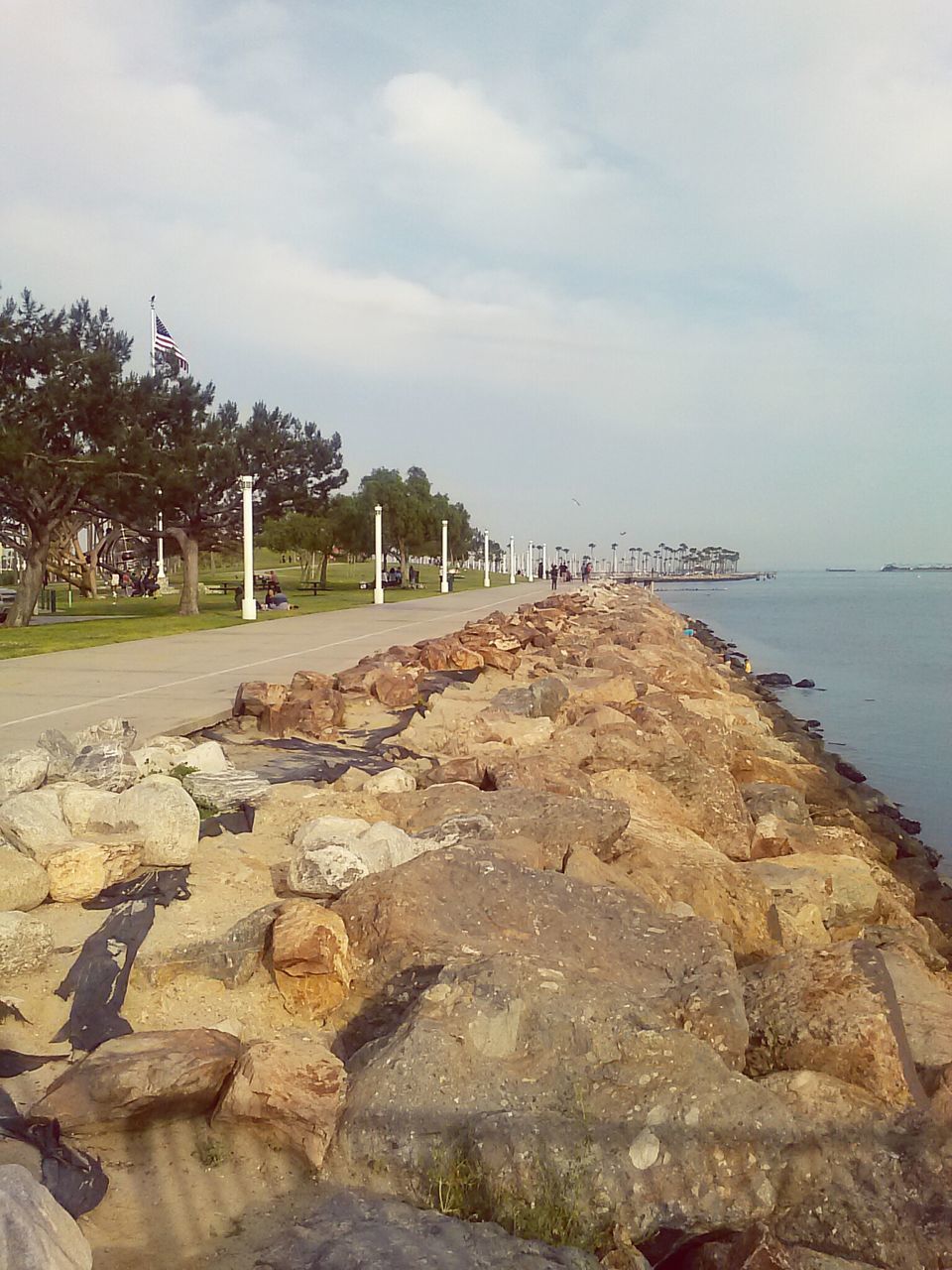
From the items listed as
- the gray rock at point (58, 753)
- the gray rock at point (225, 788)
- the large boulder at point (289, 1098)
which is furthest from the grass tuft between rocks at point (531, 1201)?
the gray rock at point (58, 753)

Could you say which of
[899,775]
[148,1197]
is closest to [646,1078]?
[148,1197]

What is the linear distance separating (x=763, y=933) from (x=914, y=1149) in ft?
7.28

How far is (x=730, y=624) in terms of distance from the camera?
63094 millimetres

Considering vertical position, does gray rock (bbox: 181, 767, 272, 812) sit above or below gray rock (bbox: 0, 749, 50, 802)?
below

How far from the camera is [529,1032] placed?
3619mm

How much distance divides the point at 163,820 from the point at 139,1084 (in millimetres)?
2245

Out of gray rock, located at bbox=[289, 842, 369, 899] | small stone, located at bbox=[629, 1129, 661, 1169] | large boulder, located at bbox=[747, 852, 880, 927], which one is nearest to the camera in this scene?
small stone, located at bbox=[629, 1129, 661, 1169]

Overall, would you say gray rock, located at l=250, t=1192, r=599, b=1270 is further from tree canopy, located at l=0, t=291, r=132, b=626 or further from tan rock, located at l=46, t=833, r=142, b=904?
tree canopy, located at l=0, t=291, r=132, b=626

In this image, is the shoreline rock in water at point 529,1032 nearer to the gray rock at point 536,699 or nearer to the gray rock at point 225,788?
the gray rock at point 225,788

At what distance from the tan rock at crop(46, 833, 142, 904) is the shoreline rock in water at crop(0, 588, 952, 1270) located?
0.13 ft

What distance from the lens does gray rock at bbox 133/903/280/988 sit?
14.2 ft

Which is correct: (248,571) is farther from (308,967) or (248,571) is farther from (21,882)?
(308,967)

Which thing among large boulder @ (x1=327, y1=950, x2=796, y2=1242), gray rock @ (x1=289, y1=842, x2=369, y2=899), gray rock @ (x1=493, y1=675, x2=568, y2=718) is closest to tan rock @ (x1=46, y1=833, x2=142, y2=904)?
gray rock @ (x1=289, y1=842, x2=369, y2=899)

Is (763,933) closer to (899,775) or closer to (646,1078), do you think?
(646,1078)
